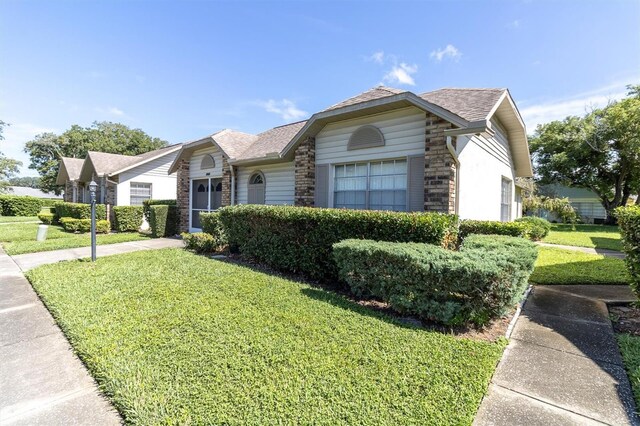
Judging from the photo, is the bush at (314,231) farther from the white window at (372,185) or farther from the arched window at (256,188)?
the arched window at (256,188)

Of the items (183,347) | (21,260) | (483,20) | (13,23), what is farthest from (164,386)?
(13,23)

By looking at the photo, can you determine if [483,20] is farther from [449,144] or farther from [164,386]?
[164,386]

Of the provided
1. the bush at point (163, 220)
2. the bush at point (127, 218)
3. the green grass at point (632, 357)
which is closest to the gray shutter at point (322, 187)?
the green grass at point (632, 357)

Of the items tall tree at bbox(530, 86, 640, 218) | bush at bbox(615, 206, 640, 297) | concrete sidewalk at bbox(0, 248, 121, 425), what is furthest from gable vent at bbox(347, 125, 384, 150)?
tall tree at bbox(530, 86, 640, 218)

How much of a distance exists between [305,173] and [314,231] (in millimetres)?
2965

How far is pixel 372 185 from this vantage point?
26.2ft

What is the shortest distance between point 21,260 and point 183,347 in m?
9.07

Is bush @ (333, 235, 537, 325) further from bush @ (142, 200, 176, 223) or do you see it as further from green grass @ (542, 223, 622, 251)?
bush @ (142, 200, 176, 223)

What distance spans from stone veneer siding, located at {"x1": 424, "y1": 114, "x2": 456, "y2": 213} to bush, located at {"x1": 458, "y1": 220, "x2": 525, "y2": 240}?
1.06m

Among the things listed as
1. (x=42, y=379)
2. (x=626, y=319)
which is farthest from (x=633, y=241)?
(x=42, y=379)

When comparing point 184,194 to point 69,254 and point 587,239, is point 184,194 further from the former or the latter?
point 587,239

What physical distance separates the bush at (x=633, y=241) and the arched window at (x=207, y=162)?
13036 millimetres

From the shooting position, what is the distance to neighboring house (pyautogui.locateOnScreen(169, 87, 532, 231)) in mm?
6609

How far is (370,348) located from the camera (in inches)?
136
